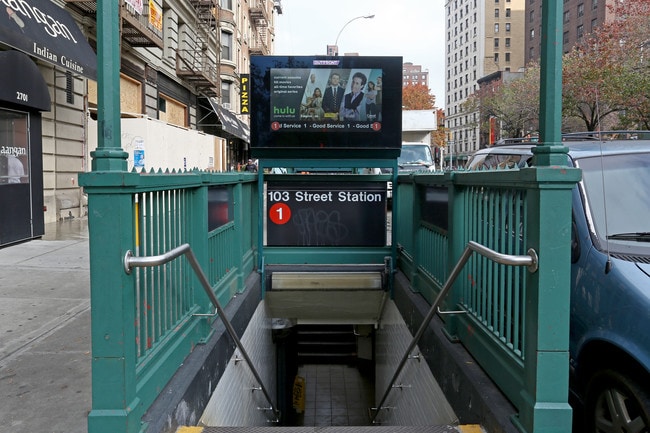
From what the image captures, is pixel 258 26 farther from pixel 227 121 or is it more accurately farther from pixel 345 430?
pixel 345 430

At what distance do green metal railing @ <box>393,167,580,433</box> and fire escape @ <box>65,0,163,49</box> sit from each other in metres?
12.5

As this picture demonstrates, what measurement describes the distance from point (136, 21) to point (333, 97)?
10934 mm

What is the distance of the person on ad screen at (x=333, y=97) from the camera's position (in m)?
6.89

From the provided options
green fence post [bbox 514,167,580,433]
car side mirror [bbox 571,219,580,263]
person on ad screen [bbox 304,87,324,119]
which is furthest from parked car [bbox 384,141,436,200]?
green fence post [bbox 514,167,580,433]

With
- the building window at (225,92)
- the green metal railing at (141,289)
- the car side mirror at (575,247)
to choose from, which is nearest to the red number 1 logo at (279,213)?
the green metal railing at (141,289)

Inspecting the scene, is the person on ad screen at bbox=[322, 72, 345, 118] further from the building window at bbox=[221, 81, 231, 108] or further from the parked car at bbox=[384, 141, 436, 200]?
the building window at bbox=[221, 81, 231, 108]

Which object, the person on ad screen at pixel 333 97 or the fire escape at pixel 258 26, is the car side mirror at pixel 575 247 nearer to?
the person on ad screen at pixel 333 97

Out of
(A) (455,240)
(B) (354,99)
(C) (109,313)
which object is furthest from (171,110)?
(C) (109,313)

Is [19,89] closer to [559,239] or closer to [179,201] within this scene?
[179,201]

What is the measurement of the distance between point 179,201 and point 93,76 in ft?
35.3

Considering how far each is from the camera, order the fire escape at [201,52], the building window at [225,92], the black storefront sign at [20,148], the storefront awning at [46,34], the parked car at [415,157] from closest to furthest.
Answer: the storefront awning at [46,34]
the black storefront sign at [20,148]
the parked car at [415,157]
the fire escape at [201,52]
the building window at [225,92]

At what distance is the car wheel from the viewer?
2916 mm

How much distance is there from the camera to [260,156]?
7137 millimetres

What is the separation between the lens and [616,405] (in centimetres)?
311
